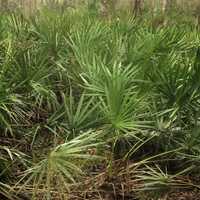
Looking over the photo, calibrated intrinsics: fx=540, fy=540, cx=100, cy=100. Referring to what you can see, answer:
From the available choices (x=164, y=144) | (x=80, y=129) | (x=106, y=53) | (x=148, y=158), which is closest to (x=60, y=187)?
(x=80, y=129)

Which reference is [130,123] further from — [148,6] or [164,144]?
[148,6]

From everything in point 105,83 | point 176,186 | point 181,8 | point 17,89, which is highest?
point 105,83

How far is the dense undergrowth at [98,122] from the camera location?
4352 mm

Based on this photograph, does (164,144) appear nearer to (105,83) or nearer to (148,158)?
(148,158)

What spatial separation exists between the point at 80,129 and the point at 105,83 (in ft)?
1.56

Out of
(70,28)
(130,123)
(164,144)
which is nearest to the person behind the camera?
(130,123)

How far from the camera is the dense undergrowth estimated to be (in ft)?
14.3

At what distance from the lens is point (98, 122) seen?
178 inches

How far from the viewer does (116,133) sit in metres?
4.50

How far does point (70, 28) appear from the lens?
22.5ft

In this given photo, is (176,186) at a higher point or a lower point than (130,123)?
lower

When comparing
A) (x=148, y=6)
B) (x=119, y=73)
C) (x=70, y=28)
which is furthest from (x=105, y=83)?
(x=148, y=6)

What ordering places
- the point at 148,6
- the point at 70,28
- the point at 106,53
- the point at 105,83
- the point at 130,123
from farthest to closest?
the point at 148,6, the point at 70,28, the point at 106,53, the point at 105,83, the point at 130,123

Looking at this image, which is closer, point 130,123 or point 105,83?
point 130,123
